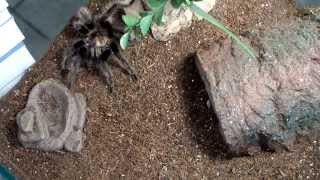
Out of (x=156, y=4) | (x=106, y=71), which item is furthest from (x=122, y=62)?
(x=156, y=4)

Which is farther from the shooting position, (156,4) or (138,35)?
(138,35)

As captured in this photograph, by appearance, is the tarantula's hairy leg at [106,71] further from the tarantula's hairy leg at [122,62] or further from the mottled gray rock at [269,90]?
the mottled gray rock at [269,90]

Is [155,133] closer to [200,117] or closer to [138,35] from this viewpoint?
[200,117]

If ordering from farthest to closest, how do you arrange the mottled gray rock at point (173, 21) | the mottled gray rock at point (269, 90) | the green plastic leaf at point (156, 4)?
the mottled gray rock at point (173, 21)
the mottled gray rock at point (269, 90)
the green plastic leaf at point (156, 4)

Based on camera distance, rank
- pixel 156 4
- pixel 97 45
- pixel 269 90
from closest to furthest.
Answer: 1. pixel 156 4
2. pixel 269 90
3. pixel 97 45

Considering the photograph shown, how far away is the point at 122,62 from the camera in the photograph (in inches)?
63.1

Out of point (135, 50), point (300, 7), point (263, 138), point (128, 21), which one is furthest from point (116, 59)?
point (300, 7)

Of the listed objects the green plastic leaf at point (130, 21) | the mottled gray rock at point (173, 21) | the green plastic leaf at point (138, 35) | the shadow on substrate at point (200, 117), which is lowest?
the shadow on substrate at point (200, 117)

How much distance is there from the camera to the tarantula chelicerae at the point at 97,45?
1571 mm

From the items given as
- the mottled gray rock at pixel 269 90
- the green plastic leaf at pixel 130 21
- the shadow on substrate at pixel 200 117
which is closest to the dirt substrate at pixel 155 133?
the shadow on substrate at pixel 200 117

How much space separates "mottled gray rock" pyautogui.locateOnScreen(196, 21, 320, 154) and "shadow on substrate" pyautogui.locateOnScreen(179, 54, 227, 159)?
0.34ft

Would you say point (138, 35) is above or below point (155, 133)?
above

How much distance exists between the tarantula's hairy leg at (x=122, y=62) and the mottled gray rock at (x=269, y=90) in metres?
0.24

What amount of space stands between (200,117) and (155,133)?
14 cm
